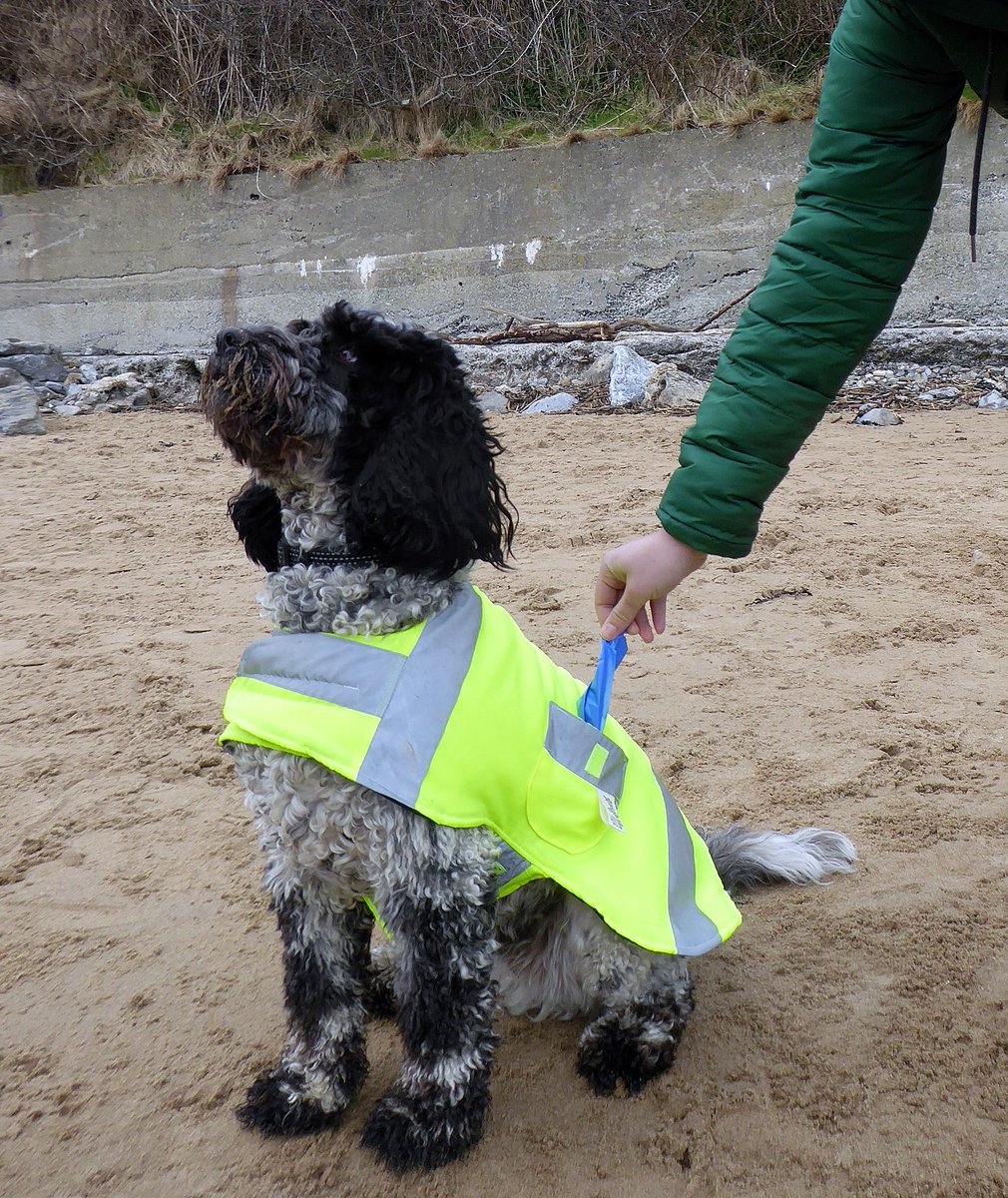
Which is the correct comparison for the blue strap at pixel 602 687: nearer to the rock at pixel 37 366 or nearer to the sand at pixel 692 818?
the sand at pixel 692 818

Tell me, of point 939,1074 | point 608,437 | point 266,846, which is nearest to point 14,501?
point 608,437

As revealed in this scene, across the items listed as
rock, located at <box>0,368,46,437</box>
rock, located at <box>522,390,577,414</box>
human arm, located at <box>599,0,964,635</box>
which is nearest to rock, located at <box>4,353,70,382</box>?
rock, located at <box>0,368,46,437</box>

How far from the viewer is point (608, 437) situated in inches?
321

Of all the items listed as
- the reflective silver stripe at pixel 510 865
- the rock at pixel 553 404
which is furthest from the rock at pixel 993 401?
the reflective silver stripe at pixel 510 865

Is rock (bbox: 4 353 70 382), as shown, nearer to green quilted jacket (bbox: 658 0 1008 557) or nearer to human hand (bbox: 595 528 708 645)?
human hand (bbox: 595 528 708 645)

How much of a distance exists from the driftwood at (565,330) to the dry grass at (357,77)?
243 centimetres

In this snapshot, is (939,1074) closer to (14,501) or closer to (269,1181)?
(269,1181)

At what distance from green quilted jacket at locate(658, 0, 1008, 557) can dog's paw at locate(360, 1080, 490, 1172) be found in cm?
124

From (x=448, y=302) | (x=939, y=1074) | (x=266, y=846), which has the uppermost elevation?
(x=266, y=846)

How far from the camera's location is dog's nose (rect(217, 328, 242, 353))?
89.9 inches

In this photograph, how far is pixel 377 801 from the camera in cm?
210

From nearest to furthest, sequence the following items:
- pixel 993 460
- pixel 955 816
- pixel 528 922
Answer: pixel 528 922 → pixel 955 816 → pixel 993 460

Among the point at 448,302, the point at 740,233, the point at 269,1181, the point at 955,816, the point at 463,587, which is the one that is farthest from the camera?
the point at 448,302

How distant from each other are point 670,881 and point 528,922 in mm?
391
